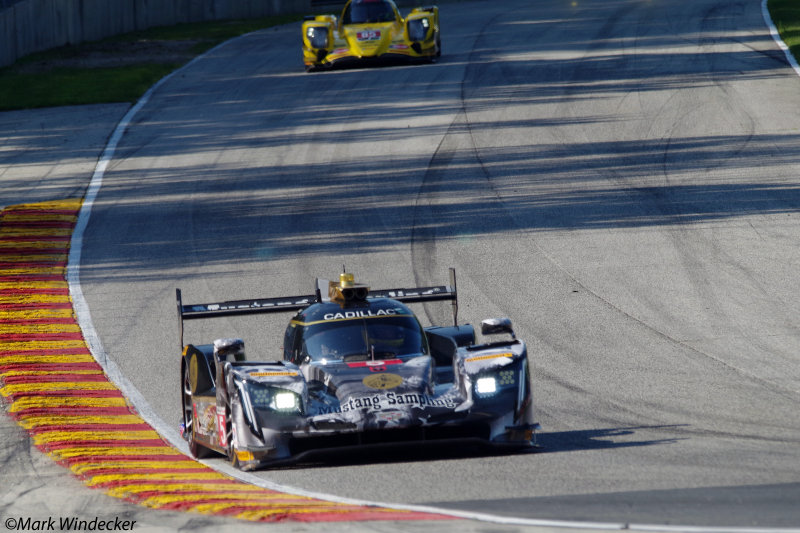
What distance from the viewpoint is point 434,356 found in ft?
37.9

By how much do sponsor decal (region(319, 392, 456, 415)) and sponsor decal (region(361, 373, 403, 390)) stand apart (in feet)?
0.56

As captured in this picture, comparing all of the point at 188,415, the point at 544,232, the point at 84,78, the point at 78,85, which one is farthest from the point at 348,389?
the point at 84,78

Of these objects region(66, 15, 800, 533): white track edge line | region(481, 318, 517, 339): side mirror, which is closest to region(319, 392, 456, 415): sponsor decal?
region(66, 15, 800, 533): white track edge line

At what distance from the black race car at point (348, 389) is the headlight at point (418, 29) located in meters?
19.8

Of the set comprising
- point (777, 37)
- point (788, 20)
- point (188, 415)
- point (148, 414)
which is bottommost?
point (148, 414)

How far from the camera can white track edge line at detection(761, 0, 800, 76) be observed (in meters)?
29.3

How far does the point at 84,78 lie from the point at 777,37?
18762 millimetres

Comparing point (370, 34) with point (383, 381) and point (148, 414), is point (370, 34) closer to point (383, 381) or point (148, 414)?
point (148, 414)

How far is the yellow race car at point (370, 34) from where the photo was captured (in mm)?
30078

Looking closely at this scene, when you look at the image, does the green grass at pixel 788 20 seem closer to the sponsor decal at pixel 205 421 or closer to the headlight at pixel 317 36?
the headlight at pixel 317 36

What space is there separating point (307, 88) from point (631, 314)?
1683cm

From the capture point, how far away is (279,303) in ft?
38.2

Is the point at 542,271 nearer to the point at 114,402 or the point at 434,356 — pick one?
the point at 434,356

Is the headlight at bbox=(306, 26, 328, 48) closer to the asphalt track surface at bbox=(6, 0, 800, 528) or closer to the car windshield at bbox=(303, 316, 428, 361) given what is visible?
the asphalt track surface at bbox=(6, 0, 800, 528)
